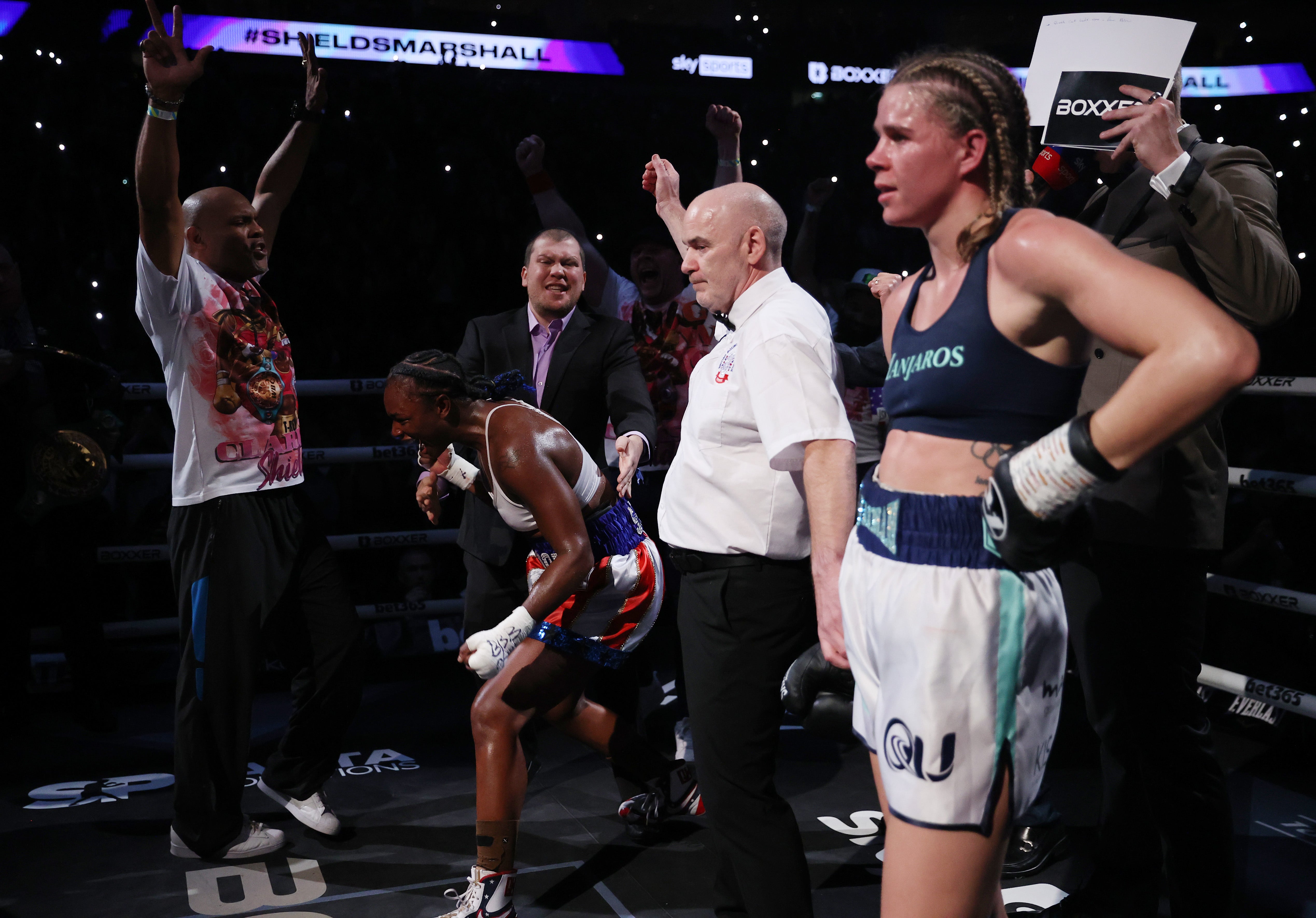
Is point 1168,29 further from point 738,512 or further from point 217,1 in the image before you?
point 217,1

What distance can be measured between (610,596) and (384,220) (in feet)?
15.8

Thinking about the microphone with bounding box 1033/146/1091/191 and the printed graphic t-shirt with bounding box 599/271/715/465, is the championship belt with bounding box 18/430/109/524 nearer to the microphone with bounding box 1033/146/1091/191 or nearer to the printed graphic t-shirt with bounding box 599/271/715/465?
the printed graphic t-shirt with bounding box 599/271/715/465

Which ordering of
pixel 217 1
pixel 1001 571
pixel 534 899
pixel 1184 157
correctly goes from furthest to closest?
1. pixel 217 1
2. pixel 534 899
3. pixel 1184 157
4. pixel 1001 571

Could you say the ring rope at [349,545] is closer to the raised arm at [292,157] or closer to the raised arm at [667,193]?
the raised arm at [292,157]

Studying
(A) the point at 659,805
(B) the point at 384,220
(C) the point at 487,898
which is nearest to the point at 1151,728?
(A) the point at 659,805

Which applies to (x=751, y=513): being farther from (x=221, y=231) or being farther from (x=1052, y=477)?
(x=221, y=231)

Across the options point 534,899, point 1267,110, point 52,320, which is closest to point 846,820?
point 534,899

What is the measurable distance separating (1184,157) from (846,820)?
80.5 inches

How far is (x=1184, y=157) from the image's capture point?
1832 mm

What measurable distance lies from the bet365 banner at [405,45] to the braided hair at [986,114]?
7.34 m

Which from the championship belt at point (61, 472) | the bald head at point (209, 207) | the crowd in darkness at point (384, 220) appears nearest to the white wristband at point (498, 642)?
the bald head at point (209, 207)

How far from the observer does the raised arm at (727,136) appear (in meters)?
3.11

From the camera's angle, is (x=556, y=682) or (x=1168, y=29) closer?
(x=1168, y=29)

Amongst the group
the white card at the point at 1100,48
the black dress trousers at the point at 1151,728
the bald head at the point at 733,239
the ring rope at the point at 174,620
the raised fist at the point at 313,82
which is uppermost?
the raised fist at the point at 313,82
